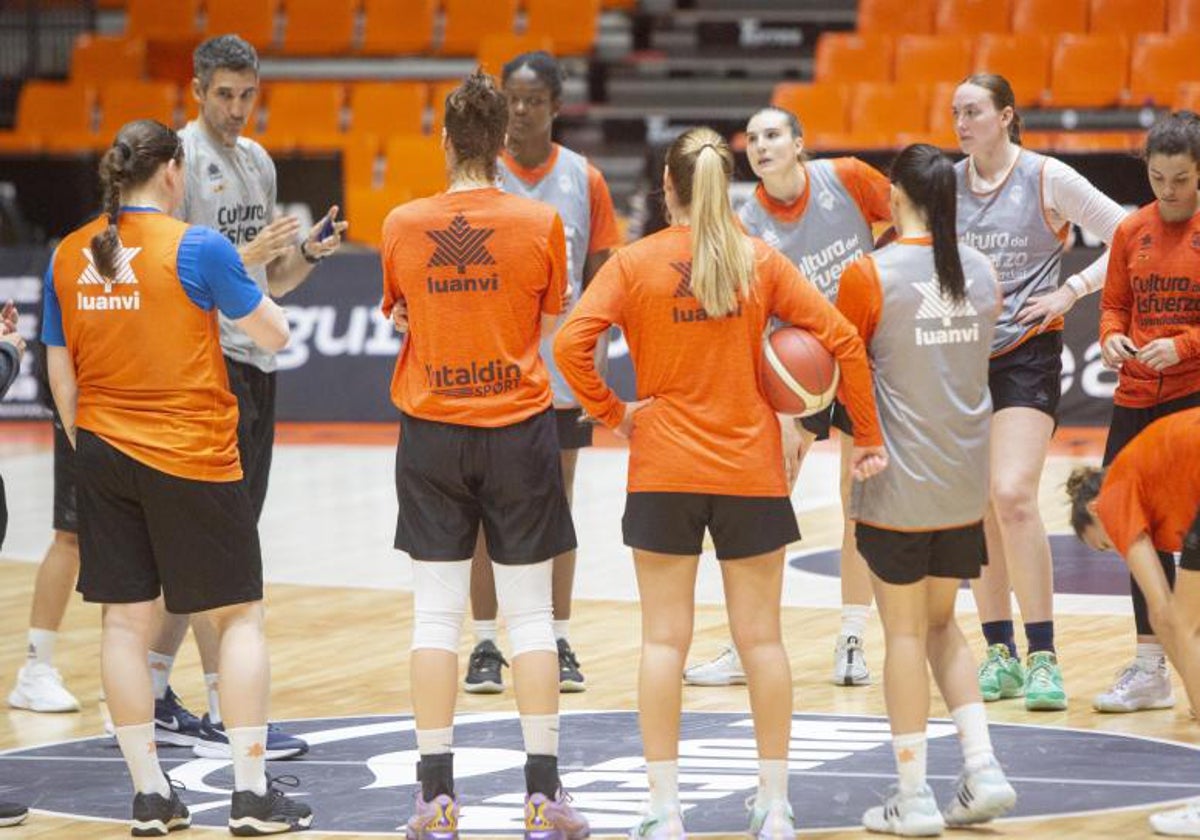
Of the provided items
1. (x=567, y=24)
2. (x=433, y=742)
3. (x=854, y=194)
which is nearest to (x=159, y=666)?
(x=433, y=742)

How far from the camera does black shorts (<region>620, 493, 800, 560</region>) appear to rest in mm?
5199

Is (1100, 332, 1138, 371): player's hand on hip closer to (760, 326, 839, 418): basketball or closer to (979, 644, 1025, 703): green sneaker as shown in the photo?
(979, 644, 1025, 703): green sneaker

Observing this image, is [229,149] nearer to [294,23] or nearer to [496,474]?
[496,474]

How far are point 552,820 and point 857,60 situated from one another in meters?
12.7

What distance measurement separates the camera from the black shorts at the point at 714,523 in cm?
520

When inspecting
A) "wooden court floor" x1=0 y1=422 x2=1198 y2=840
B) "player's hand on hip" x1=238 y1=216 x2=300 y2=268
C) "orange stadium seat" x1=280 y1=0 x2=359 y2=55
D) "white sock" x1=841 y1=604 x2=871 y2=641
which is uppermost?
"orange stadium seat" x1=280 y1=0 x2=359 y2=55

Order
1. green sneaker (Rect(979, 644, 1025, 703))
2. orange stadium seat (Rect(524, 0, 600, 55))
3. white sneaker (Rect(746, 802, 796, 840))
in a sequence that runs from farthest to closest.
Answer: orange stadium seat (Rect(524, 0, 600, 55)), green sneaker (Rect(979, 644, 1025, 703)), white sneaker (Rect(746, 802, 796, 840))

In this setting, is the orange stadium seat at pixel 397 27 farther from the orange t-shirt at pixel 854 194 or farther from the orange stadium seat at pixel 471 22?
the orange t-shirt at pixel 854 194

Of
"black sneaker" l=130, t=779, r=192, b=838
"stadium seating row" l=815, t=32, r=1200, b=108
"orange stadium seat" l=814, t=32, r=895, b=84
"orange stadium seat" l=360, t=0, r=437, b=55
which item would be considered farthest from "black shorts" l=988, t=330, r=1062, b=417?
"orange stadium seat" l=360, t=0, r=437, b=55

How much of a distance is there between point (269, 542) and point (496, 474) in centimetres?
558

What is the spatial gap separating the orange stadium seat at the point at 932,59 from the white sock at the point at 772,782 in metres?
12.0

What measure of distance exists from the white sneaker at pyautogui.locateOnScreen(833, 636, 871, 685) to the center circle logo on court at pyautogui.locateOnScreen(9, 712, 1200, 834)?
51 centimetres

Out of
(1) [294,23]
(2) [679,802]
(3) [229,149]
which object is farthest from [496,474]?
(1) [294,23]

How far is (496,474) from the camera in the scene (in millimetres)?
5375
